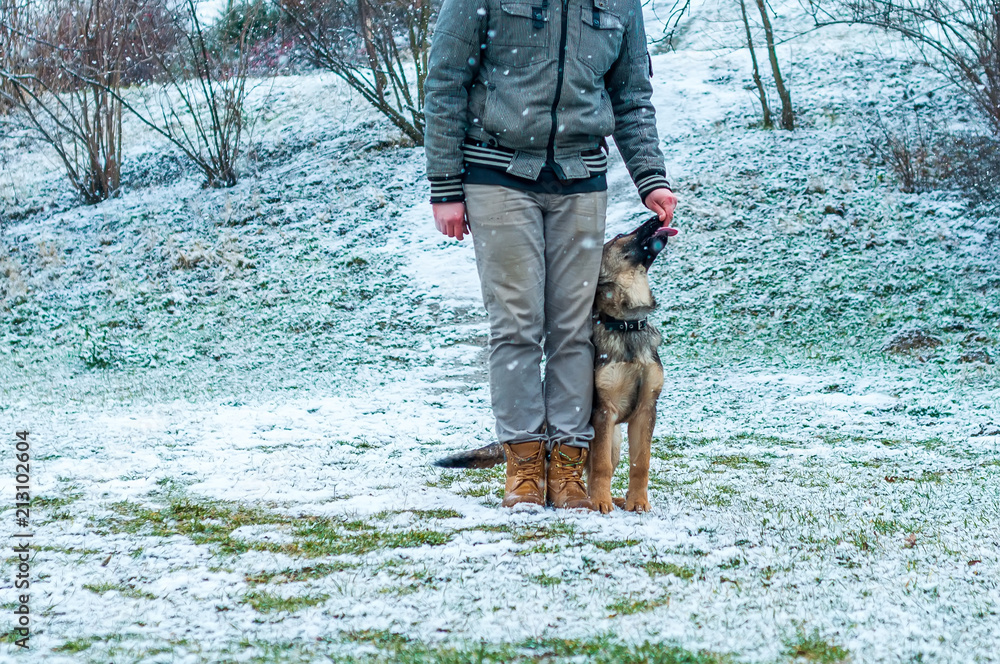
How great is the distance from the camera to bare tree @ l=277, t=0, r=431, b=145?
12.5m

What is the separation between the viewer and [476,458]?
4.07 m

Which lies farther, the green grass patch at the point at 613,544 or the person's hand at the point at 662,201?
the person's hand at the point at 662,201

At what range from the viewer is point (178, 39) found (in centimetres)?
1284

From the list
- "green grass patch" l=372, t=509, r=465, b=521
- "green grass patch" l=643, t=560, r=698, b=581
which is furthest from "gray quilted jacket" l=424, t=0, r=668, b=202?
"green grass patch" l=643, t=560, r=698, b=581

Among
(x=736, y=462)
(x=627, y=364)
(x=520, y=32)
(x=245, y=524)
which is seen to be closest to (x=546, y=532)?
(x=627, y=364)

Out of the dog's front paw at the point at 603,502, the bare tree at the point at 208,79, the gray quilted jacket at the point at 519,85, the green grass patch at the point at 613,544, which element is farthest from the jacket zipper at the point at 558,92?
the bare tree at the point at 208,79

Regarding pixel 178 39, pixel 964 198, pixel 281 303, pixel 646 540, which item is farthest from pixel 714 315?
pixel 178 39

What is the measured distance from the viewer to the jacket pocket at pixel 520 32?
326 cm

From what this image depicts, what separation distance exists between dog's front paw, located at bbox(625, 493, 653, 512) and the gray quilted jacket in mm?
1230

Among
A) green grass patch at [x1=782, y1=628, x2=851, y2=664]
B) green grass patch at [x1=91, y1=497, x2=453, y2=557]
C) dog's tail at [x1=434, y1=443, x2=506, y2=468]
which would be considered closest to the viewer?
green grass patch at [x1=782, y1=628, x2=851, y2=664]

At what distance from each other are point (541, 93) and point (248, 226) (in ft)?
30.0

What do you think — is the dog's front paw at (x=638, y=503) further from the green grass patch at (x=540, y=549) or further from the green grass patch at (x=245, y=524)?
the green grass patch at (x=245, y=524)

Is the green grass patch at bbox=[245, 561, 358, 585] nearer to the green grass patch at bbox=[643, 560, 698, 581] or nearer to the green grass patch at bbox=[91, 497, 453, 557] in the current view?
the green grass patch at bbox=[91, 497, 453, 557]

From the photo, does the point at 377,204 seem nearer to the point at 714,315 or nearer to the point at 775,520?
the point at 714,315
